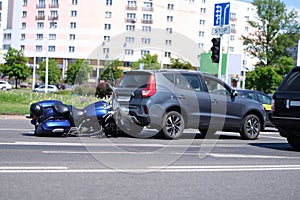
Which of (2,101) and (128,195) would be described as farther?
(2,101)

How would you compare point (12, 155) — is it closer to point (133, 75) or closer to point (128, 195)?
point (128, 195)

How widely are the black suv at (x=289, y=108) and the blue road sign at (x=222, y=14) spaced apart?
11.4 meters

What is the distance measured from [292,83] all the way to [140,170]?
18.5 ft

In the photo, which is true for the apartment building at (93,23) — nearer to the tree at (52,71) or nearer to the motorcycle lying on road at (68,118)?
the tree at (52,71)

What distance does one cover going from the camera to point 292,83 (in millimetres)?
12352

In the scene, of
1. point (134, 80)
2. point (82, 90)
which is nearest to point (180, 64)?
point (82, 90)

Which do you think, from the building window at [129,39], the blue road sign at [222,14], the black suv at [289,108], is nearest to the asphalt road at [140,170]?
the black suv at [289,108]

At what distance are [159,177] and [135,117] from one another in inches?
206

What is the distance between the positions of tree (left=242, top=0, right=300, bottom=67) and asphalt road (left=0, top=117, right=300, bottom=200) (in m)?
63.5

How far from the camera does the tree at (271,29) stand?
73.9 metres

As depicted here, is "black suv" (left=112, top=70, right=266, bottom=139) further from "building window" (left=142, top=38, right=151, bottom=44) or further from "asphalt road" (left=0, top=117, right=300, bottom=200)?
"building window" (left=142, top=38, right=151, bottom=44)

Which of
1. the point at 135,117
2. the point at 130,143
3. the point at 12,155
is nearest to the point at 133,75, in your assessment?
the point at 135,117

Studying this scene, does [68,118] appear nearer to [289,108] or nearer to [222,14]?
[289,108]

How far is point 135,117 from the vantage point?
12.9m
